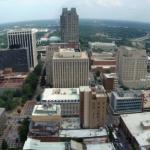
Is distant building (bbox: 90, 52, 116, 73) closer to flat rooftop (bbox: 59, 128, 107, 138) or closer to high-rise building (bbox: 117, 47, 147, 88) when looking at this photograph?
high-rise building (bbox: 117, 47, 147, 88)

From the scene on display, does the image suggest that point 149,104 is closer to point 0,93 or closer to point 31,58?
point 0,93

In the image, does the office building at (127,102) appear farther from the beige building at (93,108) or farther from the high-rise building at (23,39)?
the high-rise building at (23,39)

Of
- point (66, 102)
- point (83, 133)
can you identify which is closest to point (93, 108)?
point (83, 133)

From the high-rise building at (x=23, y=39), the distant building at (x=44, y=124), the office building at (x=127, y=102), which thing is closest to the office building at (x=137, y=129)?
the office building at (x=127, y=102)

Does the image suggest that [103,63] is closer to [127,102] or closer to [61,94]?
[61,94]

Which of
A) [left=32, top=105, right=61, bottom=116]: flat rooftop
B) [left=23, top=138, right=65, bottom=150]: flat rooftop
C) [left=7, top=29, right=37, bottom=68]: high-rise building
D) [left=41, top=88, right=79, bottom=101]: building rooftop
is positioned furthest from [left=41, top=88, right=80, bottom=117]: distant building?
[left=7, top=29, right=37, bottom=68]: high-rise building

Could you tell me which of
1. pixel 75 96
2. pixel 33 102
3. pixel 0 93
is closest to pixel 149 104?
pixel 75 96
